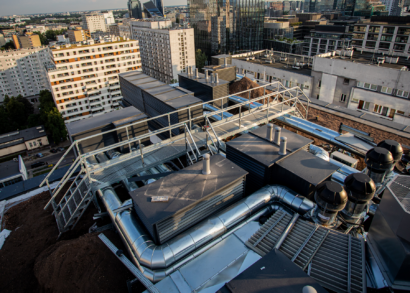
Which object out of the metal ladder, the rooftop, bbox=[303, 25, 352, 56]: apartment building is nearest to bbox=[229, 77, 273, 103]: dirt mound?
the rooftop

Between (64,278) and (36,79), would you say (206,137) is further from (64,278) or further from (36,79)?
(36,79)

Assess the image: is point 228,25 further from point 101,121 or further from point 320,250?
point 320,250

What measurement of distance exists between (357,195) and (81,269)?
11109 mm

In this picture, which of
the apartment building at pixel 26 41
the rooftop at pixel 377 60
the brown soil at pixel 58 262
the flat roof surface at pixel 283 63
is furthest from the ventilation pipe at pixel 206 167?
the apartment building at pixel 26 41

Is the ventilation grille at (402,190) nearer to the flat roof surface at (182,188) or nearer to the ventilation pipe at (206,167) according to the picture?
the flat roof surface at (182,188)

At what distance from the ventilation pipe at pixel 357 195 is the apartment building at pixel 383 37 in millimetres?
58966

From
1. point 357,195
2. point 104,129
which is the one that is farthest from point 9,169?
point 357,195

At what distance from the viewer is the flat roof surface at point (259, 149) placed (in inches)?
448

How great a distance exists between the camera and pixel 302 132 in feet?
58.0

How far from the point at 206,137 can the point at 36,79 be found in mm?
105003

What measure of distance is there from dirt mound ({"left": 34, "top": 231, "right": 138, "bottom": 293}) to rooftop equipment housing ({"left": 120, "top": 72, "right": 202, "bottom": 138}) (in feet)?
31.6

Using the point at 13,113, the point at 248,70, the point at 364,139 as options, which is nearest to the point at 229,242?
the point at 364,139

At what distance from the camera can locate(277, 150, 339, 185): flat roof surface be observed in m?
10.4

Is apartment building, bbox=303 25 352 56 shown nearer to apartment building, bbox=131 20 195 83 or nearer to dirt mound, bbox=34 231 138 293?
apartment building, bbox=131 20 195 83
